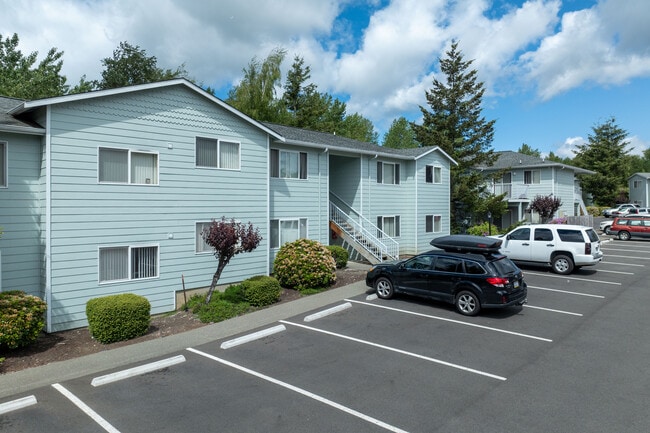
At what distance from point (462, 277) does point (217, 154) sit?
970cm

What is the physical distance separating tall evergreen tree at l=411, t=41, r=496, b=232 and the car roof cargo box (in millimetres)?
19454

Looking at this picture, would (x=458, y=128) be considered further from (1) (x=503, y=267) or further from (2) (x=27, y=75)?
(2) (x=27, y=75)

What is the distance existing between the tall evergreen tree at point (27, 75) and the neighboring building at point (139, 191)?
21701mm

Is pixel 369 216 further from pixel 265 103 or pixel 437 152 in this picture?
pixel 265 103

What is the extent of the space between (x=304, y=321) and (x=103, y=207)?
23.5ft

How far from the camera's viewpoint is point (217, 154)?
15492 mm

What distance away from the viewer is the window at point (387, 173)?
76.6 ft

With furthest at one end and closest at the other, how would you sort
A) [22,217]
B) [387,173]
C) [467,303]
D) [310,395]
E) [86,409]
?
1. [387,173]
2. [22,217]
3. [467,303]
4. [310,395]
5. [86,409]

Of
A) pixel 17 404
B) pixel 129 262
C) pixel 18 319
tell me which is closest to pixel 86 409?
pixel 17 404

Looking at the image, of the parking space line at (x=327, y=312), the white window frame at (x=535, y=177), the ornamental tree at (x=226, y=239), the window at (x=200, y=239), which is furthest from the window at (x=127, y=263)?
the white window frame at (x=535, y=177)

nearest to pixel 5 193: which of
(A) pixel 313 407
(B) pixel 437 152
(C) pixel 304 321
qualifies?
(C) pixel 304 321

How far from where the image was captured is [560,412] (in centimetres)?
607

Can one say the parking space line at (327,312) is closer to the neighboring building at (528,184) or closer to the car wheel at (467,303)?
the car wheel at (467,303)

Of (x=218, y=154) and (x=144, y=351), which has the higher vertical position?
(x=218, y=154)
